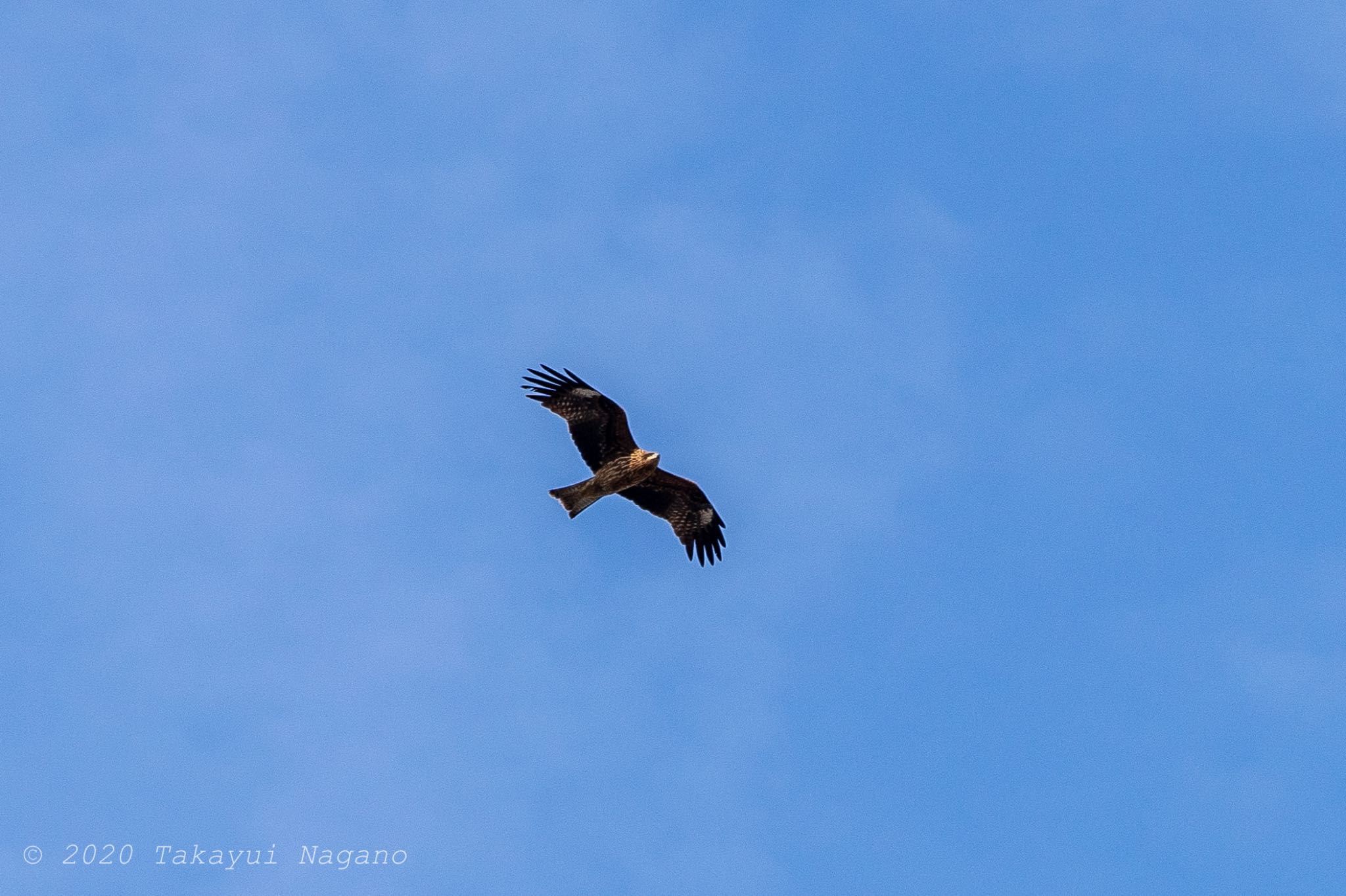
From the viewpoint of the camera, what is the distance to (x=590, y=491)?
74.7ft

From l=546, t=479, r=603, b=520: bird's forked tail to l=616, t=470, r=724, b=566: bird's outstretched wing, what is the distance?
3.53ft

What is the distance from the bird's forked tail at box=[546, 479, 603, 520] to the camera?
2259 cm

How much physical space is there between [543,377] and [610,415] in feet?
3.88

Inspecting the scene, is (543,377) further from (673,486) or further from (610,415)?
(673,486)

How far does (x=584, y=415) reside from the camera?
22.9m

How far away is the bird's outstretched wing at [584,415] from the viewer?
22.9 metres

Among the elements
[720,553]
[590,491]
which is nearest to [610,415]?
[590,491]

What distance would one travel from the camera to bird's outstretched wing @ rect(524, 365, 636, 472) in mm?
22906

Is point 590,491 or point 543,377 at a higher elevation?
point 543,377

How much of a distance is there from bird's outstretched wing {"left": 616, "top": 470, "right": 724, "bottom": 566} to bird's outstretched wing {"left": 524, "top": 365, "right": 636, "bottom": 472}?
96 centimetres

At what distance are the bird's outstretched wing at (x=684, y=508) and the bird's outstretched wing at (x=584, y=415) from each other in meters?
0.96

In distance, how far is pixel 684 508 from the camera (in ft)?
80.6

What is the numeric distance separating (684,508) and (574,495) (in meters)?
2.54

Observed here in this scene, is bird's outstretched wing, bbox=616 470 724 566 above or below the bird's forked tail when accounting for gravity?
above
